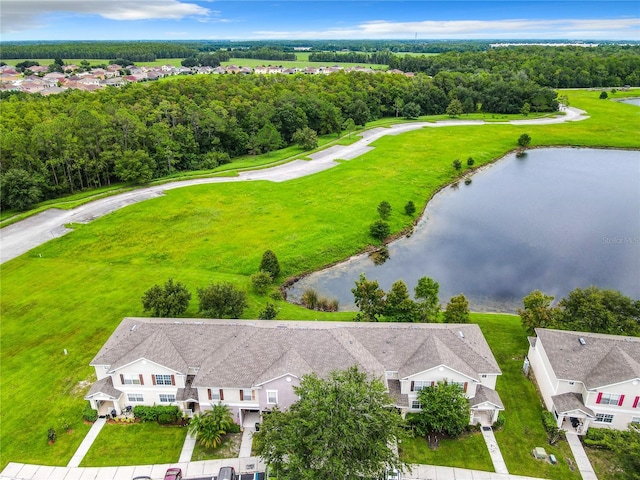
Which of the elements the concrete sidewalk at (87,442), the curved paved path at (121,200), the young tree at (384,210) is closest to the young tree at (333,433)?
the concrete sidewalk at (87,442)

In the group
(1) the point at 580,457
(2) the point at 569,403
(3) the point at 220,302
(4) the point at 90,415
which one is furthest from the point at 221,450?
(2) the point at 569,403

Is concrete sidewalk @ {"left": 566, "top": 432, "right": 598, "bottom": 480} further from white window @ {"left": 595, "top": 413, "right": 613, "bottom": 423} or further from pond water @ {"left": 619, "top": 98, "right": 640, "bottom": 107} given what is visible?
pond water @ {"left": 619, "top": 98, "right": 640, "bottom": 107}

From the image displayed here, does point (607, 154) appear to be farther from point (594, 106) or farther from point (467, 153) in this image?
point (594, 106)

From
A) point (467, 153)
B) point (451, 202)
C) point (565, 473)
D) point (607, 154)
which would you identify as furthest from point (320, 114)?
point (565, 473)

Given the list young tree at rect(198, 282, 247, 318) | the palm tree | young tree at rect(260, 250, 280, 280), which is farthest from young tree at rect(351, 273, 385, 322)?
the palm tree

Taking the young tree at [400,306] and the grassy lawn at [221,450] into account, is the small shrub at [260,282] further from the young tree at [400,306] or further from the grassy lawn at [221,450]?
the grassy lawn at [221,450]

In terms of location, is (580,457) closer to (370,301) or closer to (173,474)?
(370,301)

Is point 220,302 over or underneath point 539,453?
over
